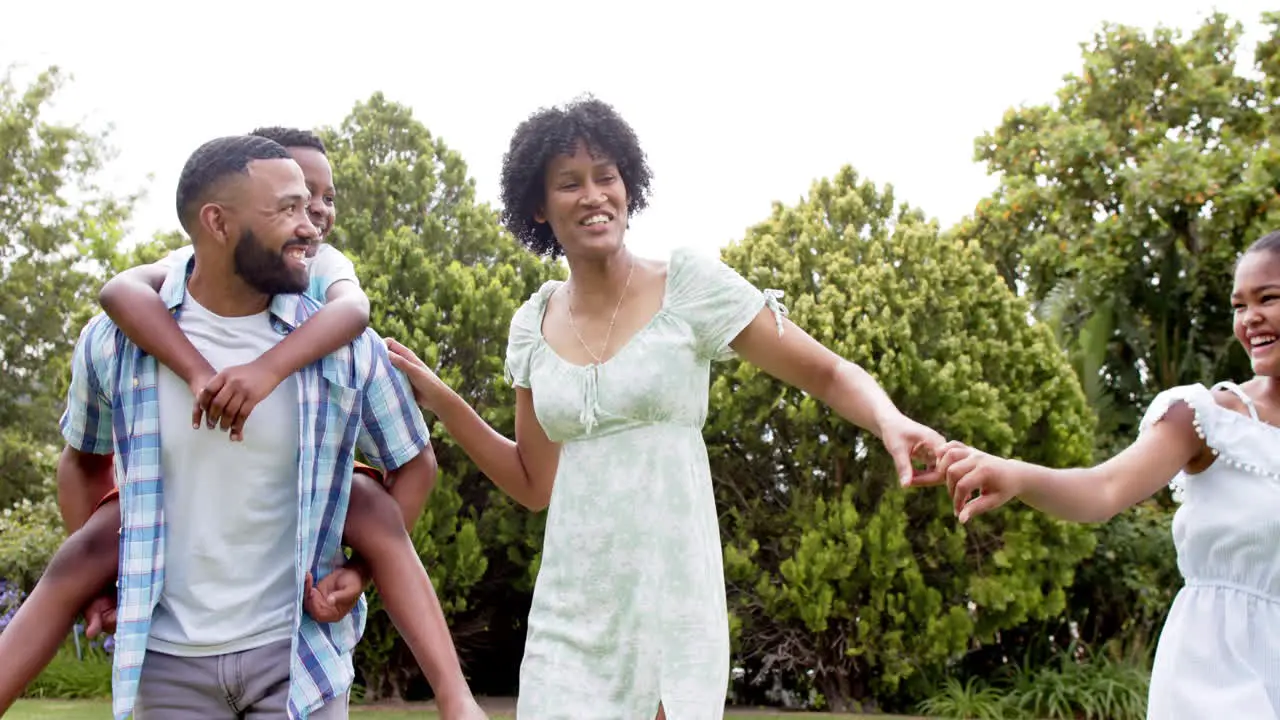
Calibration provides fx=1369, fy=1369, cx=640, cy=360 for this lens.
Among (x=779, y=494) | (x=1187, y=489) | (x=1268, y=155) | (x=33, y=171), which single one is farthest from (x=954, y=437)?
(x=33, y=171)

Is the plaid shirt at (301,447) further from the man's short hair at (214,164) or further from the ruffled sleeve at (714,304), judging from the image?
the ruffled sleeve at (714,304)

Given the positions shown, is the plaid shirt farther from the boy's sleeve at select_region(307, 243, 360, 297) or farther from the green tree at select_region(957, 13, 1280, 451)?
the green tree at select_region(957, 13, 1280, 451)

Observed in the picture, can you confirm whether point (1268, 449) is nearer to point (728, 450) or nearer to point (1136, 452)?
point (1136, 452)

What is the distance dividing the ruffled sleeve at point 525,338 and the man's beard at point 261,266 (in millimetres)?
736

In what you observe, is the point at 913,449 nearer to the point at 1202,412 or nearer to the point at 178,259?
the point at 1202,412

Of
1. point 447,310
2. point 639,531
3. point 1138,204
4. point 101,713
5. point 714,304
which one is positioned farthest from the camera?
point 1138,204

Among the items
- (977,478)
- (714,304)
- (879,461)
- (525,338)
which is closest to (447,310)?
(879,461)

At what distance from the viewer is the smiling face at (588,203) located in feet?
11.0

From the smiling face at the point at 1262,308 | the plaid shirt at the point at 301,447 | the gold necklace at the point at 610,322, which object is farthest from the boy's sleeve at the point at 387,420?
the smiling face at the point at 1262,308

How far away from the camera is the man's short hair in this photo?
286cm

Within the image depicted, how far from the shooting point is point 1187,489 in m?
3.33

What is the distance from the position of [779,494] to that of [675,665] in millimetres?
6775

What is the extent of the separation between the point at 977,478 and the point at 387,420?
1.27 metres

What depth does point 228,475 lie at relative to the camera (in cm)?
277
